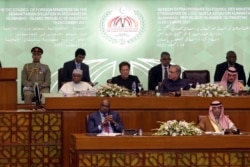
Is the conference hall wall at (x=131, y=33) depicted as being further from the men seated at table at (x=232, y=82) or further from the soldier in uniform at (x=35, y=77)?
the men seated at table at (x=232, y=82)

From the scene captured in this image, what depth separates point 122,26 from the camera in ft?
56.5

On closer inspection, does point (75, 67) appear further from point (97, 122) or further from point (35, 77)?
point (97, 122)

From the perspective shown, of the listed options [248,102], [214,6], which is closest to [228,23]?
[214,6]

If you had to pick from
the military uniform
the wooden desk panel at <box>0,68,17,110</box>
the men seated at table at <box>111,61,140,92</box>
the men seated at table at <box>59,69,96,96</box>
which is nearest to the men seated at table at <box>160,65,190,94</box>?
the men seated at table at <box>111,61,140,92</box>

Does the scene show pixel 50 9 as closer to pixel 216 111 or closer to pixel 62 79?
pixel 62 79

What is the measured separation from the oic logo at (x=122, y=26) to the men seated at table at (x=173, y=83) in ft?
12.4

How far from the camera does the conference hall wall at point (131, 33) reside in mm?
16953

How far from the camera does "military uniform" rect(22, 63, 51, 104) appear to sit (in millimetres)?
15000

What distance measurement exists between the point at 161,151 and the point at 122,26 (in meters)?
6.94

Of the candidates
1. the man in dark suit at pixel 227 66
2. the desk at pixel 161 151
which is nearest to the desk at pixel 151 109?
the desk at pixel 161 151

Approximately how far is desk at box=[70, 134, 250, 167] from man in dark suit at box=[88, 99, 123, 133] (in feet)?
4.48

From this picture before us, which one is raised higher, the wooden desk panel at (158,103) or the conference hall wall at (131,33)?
the conference hall wall at (131,33)

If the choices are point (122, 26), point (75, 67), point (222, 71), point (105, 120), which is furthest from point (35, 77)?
point (105, 120)

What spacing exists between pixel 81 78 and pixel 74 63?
1.04m
